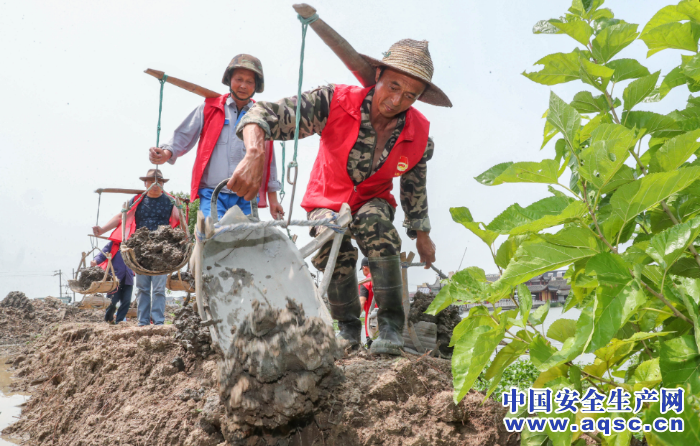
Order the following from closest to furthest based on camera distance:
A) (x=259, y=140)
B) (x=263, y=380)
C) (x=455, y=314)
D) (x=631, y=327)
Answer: (x=631, y=327), (x=263, y=380), (x=259, y=140), (x=455, y=314)

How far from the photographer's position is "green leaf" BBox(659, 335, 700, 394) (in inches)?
35.1

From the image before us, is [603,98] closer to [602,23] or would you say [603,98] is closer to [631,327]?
[602,23]

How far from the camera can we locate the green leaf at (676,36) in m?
1.12

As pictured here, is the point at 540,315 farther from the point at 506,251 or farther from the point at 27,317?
the point at 27,317

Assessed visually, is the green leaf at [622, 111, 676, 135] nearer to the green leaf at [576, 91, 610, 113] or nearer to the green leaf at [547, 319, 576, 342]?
the green leaf at [576, 91, 610, 113]

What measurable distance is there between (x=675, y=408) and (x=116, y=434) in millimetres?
2401

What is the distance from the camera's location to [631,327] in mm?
1172

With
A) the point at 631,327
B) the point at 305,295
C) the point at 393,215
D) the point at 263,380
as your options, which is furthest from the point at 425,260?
the point at 631,327

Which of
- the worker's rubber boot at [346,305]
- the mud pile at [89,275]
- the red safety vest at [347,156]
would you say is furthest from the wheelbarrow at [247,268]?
the mud pile at [89,275]

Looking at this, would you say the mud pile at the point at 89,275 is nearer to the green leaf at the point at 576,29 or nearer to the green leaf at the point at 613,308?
the green leaf at the point at 576,29

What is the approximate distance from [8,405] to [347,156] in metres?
3.61

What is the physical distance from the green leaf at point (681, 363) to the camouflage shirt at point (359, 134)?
1.96 metres

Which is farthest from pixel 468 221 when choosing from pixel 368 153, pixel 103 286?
pixel 103 286

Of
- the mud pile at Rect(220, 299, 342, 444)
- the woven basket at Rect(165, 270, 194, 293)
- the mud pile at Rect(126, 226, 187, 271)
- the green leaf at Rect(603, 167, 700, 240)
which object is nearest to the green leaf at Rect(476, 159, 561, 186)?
the green leaf at Rect(603, 167, 700, 240)
